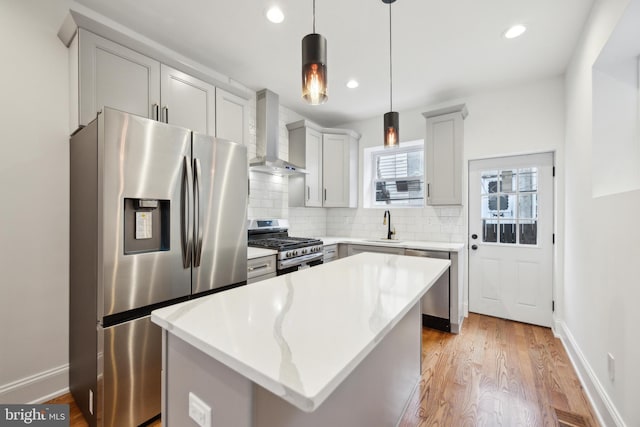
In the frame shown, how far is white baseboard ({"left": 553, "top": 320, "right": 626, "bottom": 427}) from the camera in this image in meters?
1.59

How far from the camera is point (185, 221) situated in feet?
6.12

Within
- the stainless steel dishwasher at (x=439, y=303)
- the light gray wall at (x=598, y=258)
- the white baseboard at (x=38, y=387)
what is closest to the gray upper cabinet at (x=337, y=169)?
the stainless steel dishwasher at (x=439, y=303)

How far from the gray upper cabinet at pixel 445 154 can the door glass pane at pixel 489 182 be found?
42 cm

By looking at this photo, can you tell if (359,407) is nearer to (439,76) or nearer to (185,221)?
(185,221)

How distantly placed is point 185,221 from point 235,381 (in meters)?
1.36

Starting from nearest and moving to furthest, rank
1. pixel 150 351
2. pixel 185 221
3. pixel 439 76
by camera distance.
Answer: pixel 150 351 < pixel 185 221 < pixel 439 76

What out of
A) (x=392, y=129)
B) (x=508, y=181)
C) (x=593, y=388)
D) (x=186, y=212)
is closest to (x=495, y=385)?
(x=593, y=388)

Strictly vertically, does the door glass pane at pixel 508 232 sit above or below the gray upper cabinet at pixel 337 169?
below

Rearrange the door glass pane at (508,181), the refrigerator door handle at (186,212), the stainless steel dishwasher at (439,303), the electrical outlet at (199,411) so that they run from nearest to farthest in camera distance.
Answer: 1. the electrical outlet at (199,411)
2. the refrigerator door handle at (186,212)
3. the stainless steel dishwasher at (439,303)
4. the door glass pane at (508,181)

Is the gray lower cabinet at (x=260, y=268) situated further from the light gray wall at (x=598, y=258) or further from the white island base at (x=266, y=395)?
the light gray wall at (x=598, y=258)

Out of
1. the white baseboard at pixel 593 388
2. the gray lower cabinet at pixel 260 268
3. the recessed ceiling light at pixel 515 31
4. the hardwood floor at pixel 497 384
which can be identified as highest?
the recessed ceiling light at pixel 515 31

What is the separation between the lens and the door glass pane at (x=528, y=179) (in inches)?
128

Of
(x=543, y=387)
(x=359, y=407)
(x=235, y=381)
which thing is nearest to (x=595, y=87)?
(x=543, y=387)

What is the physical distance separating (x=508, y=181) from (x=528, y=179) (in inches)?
7.7
